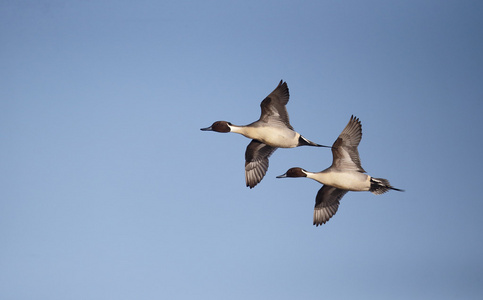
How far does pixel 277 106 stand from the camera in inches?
819

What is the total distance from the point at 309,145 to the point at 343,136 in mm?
909

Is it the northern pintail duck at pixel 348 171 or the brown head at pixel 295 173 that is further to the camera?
the brown head at pixel 295 173

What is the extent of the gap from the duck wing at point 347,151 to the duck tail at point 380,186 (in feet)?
1.32

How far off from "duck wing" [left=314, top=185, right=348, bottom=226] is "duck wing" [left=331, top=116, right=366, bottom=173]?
159 cm

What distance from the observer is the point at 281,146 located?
821 inches

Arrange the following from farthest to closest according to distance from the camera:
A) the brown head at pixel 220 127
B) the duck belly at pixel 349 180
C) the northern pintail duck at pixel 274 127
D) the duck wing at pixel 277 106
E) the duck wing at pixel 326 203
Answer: the duck wing at pixel 326 203 → the brown head at pixel 220 127 → the duck wing at pixel 277 106 → the northern pintail duck at pixel 274 127 → the duck belly at pixel 349 180

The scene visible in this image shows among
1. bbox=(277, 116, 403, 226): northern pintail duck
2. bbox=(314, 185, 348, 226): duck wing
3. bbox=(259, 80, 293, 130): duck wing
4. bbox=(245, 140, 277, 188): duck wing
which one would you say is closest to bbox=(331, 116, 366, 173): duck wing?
bbox=(277, 116, 403, 226): northern pintail duck

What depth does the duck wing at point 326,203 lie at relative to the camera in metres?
22.2

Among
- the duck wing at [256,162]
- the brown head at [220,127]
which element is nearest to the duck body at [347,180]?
the duck wing at [256,162]

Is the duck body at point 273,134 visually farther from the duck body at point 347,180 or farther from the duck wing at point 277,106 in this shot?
the duck body at point 347,180

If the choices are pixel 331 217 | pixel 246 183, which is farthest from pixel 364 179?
pixel 246 183

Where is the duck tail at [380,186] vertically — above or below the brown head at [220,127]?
below

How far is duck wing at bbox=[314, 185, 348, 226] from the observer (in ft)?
72.7

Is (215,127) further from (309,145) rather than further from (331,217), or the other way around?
(331,217)
